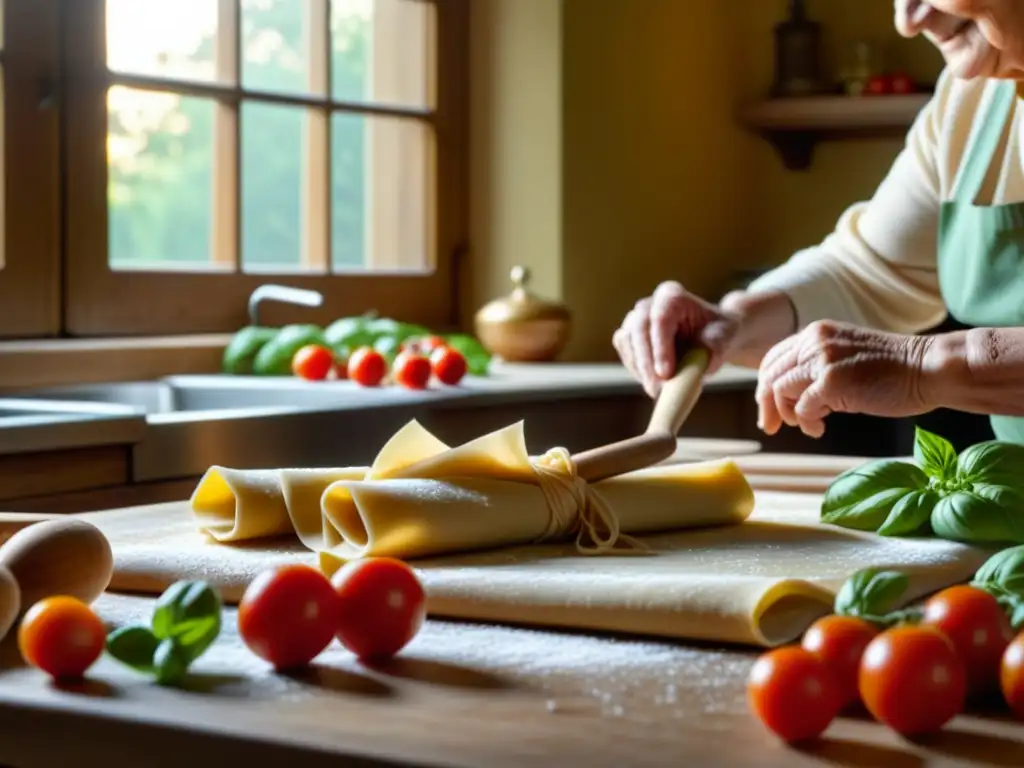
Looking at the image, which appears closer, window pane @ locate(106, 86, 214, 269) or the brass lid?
window pane @ locate(106, 86, 214, 269)

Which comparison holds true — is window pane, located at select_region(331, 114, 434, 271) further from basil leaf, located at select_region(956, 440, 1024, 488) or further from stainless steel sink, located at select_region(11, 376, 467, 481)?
basil leaf, located at select_region(956, 440, 1024, 488)

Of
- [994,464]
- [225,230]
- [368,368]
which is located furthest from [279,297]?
[994,464]

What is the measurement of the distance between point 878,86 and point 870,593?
3.20 meters

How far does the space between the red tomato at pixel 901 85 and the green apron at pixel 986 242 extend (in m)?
1.94

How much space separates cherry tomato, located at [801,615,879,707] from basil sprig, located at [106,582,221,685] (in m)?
0.29

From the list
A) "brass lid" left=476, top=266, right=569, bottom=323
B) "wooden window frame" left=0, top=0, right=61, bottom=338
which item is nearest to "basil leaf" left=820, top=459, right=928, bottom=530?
"wooden window frame" left=0, top=0, right=61, bottom=338

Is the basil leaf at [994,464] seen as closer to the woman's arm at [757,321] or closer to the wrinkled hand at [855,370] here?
the wrinkled hand at [855,370]

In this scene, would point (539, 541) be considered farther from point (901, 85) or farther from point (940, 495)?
point (901, 85)

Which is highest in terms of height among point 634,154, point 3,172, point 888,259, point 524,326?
point 634,154

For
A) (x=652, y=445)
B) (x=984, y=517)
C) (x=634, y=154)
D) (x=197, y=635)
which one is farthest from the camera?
(x=634, y=154)

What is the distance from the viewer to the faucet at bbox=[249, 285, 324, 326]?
2.95 metres

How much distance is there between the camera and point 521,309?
3.26 meters

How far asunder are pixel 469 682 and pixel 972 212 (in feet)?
4.12

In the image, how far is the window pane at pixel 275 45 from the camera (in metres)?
3.12
